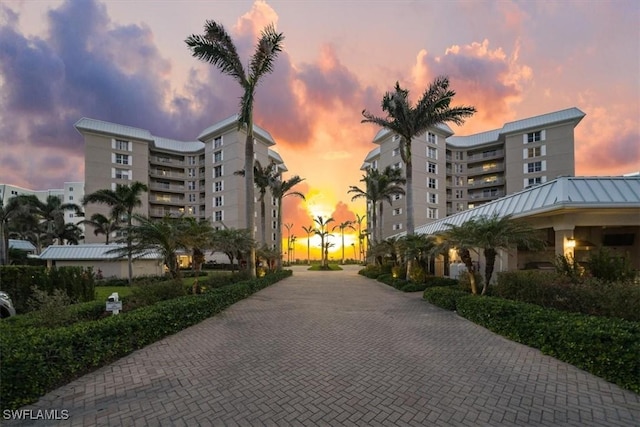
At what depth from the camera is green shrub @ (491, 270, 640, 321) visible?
704 cm

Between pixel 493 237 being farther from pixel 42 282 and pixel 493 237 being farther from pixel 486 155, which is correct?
pixel 486 155

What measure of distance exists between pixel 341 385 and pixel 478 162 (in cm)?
5856

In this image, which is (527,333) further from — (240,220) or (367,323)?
(240,220)

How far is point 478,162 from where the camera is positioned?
54.4 m

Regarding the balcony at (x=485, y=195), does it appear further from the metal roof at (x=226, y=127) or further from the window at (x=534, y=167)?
the metal roof at (x=226, y=127)

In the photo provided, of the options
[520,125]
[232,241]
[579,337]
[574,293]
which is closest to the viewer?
[579,337]

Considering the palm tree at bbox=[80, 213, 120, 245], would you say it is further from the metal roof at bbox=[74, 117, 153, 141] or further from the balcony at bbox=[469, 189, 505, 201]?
the balcony at bbox=[469, 189, 505, 201]

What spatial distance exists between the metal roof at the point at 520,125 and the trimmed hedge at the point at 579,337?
49679 millimetres

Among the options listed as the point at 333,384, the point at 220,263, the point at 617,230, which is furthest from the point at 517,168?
the point at 333,384

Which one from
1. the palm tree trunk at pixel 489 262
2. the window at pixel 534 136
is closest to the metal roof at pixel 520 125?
the window at pixel 534 136

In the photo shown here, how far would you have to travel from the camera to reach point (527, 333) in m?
7.57

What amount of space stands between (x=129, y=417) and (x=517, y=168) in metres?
57.0

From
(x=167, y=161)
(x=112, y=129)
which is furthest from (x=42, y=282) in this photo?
(x=167, y=161)

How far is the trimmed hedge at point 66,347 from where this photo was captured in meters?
4.62
